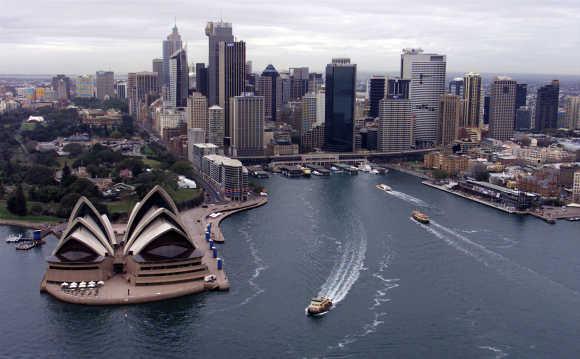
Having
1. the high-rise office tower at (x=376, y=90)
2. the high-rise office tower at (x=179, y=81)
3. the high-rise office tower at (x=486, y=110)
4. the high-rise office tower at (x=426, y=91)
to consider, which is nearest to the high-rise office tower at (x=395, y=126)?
the high-rise office tower at (x=426, y=91)

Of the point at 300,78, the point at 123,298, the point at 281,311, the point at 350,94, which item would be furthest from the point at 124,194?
the point at 300,78

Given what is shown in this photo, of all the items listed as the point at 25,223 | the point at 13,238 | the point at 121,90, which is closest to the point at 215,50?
the point at 25,223

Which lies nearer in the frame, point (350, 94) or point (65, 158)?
point (65, 158)

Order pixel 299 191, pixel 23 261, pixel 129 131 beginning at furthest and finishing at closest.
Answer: pixel 129 131 → pixel 299 191 → pixel 23 261

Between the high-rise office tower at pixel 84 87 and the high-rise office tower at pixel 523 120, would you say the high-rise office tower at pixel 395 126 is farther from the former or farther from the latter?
the high-rise office tower at pixel 84 87

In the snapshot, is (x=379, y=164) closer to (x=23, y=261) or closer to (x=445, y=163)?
(x=445, y=163)

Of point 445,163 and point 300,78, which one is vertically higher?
point 300,78

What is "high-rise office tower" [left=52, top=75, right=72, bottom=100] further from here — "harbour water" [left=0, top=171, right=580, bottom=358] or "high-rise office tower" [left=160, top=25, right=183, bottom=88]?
"harbour water" [left=0, top=171, right=580, bottom=358]

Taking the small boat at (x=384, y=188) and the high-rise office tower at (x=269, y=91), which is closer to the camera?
the small boat at (x=384, y=188)
